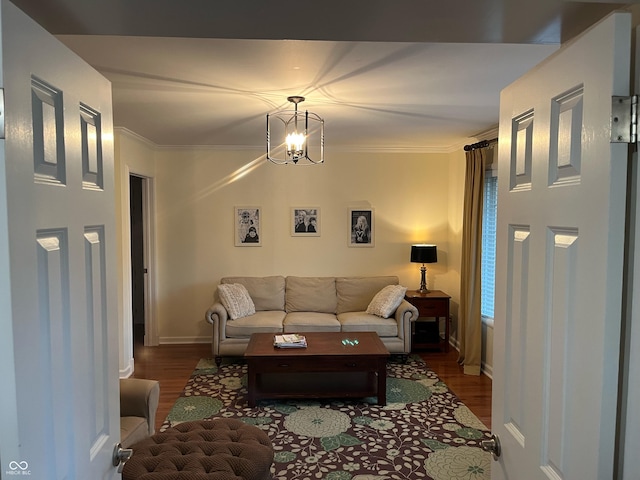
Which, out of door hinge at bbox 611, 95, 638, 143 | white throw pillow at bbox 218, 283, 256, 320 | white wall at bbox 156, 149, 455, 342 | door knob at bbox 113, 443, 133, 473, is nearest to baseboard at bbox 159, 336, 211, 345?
white wall at bbox 156, 149, 455, 342

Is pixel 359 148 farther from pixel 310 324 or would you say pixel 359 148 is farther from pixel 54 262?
pixel 54 262

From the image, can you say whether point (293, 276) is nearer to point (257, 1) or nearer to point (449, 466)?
point (449, 466)

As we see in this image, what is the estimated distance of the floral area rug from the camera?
2953mm

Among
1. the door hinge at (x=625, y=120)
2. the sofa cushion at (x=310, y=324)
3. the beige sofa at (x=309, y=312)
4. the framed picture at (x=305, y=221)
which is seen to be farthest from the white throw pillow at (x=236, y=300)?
the door hinge at (x=625, y=120)

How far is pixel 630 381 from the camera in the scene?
0.92 meters

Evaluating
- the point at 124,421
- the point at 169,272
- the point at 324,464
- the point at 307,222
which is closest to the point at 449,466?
the point at 324,464

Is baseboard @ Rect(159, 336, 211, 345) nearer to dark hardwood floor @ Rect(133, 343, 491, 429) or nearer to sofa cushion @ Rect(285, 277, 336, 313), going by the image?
dark hardwood floor @ Rect(133, 343, 491, 429)

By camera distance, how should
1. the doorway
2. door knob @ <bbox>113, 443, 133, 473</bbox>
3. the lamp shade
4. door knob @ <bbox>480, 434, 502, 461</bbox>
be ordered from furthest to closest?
1. the doorway
2. the lamp shade
3. door knob @ <bbox>480, 434, 502, 461</bbox>
4. door knob @ <bbox>113, 443, 133, 473</bbox>

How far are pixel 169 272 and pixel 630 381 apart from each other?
5508mm

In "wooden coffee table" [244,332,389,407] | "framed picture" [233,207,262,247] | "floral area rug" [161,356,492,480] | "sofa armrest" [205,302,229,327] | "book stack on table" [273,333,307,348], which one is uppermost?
"framed picture" [233,207,262,247]

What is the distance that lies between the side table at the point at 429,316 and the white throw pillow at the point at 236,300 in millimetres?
1883

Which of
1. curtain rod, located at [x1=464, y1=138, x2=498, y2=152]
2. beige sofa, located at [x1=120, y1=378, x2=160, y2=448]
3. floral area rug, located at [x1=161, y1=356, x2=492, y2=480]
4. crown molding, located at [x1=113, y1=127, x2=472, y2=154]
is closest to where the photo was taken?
beige sofa, located at [x1=120, y1=378, x2=160, y2=448]

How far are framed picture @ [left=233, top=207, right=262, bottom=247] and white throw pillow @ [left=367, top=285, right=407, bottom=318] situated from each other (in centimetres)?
170
